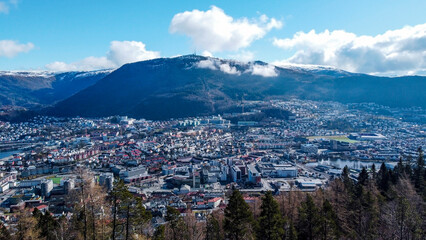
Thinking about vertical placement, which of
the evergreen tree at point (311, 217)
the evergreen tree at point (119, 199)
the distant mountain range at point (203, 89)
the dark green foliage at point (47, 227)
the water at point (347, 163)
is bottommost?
the water at point (347, 163)

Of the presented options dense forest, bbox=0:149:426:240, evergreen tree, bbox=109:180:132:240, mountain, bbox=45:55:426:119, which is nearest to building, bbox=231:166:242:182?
dense forest, bbox=0:149:426:240

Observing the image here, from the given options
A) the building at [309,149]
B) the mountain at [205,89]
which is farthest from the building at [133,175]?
the mountain at [205,89]

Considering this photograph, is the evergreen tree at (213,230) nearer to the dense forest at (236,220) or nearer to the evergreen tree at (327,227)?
the dense forest at (236,220)

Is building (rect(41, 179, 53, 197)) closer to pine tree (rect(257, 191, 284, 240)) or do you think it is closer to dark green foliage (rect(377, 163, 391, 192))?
pine tree (rect(257, 191, 284, 240))

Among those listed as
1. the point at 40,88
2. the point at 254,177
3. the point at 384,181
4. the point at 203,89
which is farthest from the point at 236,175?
the point at 40,88

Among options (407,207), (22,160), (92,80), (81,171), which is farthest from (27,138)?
(92,80)
